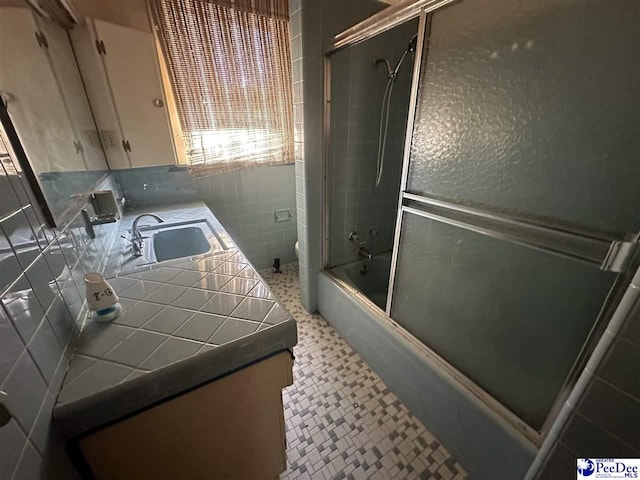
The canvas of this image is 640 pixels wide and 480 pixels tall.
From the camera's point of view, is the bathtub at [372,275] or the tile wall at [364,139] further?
the bathtub at [372,275]

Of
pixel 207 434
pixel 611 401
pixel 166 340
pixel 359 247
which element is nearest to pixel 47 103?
pixel 166 340

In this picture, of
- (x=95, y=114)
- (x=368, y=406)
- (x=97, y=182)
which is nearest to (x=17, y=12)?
(x=97, y=182)

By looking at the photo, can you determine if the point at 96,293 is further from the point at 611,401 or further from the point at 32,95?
the point at 611,401

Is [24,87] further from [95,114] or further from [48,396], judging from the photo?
[95,114]

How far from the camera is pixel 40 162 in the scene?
0.70 meters

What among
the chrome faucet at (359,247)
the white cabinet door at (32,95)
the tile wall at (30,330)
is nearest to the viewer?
the tile wall at (30,330)

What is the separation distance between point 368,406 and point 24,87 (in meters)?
1.84

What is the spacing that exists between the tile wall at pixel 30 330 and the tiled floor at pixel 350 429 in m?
0.90

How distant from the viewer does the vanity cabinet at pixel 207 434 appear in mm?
626

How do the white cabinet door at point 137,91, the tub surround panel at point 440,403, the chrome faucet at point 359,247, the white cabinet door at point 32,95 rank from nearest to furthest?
1. the white cabinet door at point 32,95
2. the tub surround panel at point 440,403
3. the white cabinet door at point 137,91
4. the chrome faucet at point 359,247

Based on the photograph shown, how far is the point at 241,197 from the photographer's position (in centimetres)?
228

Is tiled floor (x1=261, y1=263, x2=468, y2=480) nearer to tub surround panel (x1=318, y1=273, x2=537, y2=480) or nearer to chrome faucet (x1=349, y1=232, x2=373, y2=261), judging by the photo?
tub surround panel (x1=318, y1=273, x2=537, y2=480)

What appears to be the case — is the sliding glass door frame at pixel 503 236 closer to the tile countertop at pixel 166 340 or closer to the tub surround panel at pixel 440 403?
the tub surround panel at pixel 440 403

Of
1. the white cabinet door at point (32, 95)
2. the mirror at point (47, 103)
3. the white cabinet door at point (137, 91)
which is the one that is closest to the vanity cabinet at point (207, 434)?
the mirror at point (47, 103)
